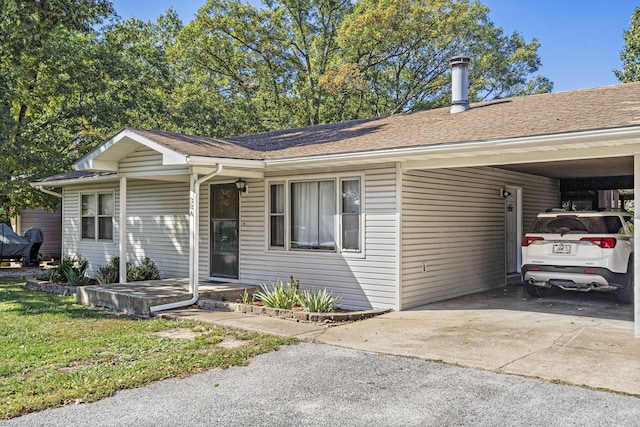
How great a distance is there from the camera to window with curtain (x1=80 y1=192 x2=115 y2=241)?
13.8 m

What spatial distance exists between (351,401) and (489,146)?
4088 millimetres

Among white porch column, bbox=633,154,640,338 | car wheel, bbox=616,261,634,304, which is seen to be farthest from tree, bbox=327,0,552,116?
white porch column, bbox=633,154,640,338

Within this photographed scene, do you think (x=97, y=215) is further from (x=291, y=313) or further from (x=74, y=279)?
(x=291, y=313)

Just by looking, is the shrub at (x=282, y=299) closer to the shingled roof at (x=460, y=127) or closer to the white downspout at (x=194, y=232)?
the white downspout at (x=194, y=232)

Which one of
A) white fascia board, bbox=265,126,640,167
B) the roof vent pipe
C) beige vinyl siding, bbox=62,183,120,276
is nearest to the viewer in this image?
white fascia board, bbox=265,126,640,167

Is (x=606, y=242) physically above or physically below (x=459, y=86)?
below

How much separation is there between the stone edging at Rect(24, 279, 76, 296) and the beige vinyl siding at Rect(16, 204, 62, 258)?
1072 cm

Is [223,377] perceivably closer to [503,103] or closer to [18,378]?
[18,378]

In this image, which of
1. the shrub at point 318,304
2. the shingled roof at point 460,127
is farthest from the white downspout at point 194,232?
the shrub at point 318,304

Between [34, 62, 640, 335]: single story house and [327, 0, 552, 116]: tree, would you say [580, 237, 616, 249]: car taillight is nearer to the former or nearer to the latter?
[34, 62, 640, 335]: single story house

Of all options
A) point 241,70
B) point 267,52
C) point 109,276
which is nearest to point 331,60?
point 267,52

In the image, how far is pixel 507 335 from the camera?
6.72 metres

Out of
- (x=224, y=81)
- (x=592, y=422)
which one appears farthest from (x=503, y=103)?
(x=224, y=81)

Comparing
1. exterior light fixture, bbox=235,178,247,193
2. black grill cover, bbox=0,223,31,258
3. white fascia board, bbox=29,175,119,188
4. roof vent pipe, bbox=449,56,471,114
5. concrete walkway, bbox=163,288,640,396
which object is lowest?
concrete walkway, bbox=163,288,640,396
